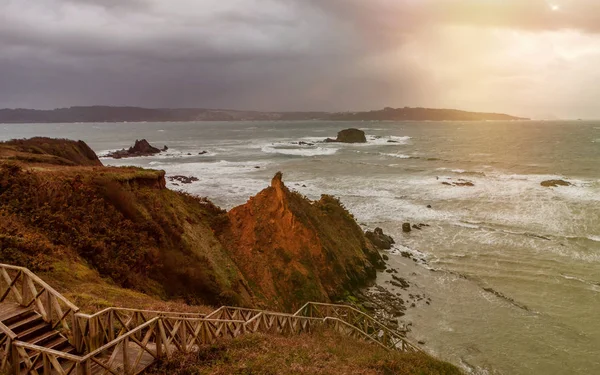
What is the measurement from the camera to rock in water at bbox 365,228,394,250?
30.7 meters

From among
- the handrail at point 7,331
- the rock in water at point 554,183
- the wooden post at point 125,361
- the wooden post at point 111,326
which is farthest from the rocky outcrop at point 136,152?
the wooden post at point 125,361

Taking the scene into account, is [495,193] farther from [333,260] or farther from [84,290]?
[84,290]

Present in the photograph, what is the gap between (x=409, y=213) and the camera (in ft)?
132

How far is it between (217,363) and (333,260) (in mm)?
15732

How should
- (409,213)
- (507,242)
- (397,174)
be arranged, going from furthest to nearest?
(397,174), (409,213), (507,242)

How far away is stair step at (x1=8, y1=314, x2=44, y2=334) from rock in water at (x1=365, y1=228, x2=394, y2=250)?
25879mm

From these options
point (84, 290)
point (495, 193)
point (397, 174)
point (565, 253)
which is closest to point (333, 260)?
point (84, 290)

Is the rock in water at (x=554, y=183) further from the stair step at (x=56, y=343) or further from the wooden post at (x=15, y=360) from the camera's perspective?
the wooden post at (x=15, y=360)

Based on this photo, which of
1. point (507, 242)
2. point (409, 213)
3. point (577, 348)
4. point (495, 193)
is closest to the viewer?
point (577, 348)

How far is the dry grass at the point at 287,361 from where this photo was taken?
8016 mm

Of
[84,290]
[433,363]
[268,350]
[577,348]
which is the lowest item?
[577,348]

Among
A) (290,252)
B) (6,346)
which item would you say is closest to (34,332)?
(6,346)

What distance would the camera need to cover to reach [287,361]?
9.10 meters

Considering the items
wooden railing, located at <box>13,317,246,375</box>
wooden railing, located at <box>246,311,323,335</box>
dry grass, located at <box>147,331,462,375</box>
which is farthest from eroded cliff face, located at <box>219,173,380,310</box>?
wooden railing, located at <box>13,317,246,375</box>
